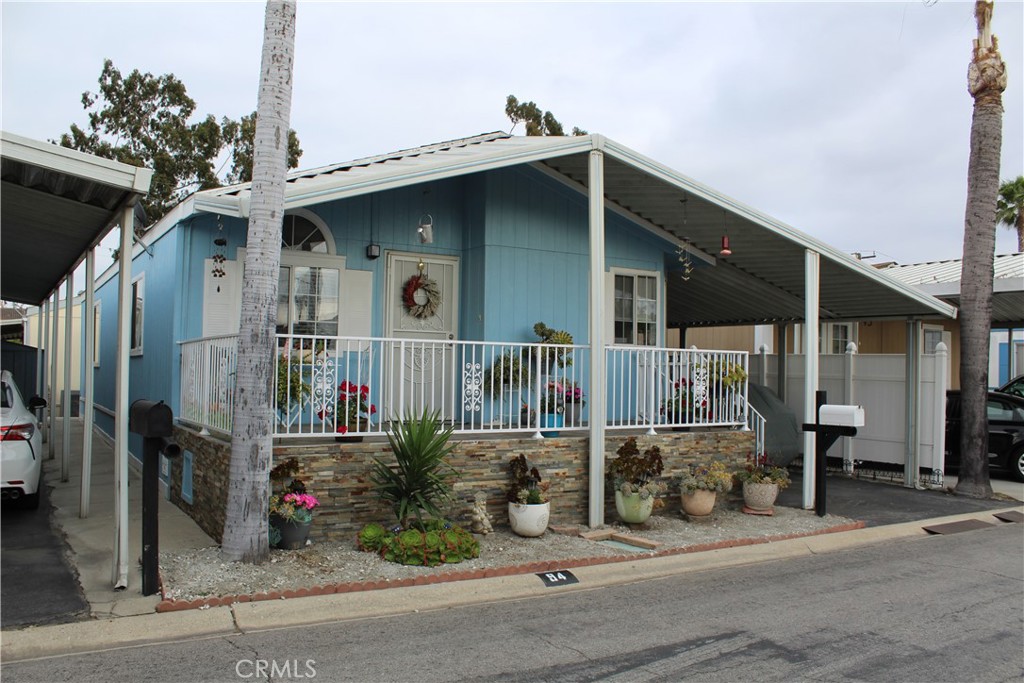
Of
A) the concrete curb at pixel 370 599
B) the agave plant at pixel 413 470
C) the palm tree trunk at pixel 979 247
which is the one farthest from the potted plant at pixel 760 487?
the agave plant at pixel 413 470

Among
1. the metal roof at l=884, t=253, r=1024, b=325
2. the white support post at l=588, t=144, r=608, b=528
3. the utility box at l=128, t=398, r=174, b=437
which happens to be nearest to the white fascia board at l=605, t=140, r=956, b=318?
the white support post at l=588, t=144, r=608, b=528

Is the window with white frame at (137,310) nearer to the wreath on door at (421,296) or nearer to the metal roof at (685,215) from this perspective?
the metal roof at (685,215)

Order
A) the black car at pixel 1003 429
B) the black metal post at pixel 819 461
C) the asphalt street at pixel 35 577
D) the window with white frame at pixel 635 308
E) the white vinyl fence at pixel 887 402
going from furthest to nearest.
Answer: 1. the black car at pixel 1003 429
2. the white vinyl fence at pixel 887 402
3. the window with white frame at pixel 635 308
4. the black metal post at pixel 819 461
5. the asphalt street at pixel 35 577

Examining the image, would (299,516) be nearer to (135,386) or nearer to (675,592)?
(675,592)

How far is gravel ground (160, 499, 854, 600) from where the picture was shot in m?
6.10

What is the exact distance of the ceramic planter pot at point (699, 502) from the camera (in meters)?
9.18

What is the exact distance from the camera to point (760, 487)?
9688 mm

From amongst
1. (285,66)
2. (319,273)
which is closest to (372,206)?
(319,273)

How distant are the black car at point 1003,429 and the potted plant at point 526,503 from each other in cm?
922

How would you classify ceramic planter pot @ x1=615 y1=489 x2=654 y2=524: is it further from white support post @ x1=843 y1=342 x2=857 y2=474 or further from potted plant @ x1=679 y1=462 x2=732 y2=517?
white support post @ x1=843 y1=342 x2=857 y2=474

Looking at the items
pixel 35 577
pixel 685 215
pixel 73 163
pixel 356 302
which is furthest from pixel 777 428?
pixel 73 163

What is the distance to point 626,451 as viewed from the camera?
8.91m

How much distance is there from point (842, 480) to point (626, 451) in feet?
20.5

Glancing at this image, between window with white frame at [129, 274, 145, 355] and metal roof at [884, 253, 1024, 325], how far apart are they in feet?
42.7
